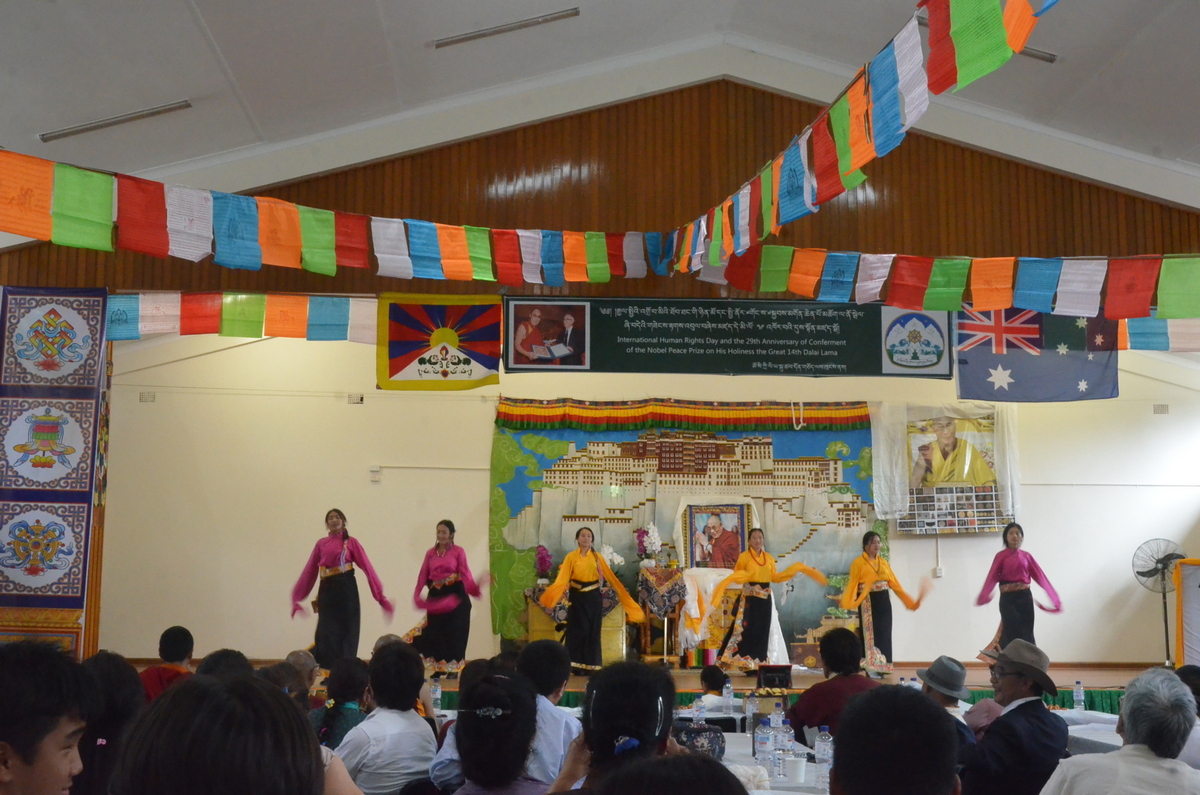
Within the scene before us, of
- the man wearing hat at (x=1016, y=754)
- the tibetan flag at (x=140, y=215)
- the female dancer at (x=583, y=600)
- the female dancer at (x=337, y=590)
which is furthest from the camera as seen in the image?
Result: the female dancer at (x=583, y=600)

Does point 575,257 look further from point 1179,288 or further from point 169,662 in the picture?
point 169,662

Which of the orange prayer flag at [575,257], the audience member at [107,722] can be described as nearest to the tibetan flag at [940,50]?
the audience member at [107,722]

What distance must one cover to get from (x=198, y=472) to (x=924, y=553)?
7398 mm

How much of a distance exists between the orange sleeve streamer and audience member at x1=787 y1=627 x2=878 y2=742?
4.50m

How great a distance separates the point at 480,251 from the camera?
7.75 meters

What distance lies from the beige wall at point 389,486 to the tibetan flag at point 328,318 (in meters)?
2.54

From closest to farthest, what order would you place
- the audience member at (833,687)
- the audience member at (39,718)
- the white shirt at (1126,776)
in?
1. the audience member at (39,718)
2. the white shirt at (1126,776)
3. the audience member at (833,687)

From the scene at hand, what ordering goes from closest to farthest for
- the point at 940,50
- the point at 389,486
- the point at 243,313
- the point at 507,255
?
1. the point at 940,50
2. the point at 507,255
3. the point at 243,313
4. the point at 389,486

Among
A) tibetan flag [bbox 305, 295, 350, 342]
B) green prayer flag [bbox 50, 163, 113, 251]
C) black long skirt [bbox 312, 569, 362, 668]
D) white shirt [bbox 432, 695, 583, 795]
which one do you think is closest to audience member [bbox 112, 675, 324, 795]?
white shirt [bbox 432, 695, 583, 795]

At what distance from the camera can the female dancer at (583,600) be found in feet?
32.4

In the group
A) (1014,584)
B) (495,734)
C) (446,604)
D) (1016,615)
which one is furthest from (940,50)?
(1016,615)

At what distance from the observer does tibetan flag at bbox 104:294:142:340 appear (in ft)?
27.6

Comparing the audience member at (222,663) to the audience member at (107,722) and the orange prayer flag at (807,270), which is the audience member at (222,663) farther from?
the orange prayer flag at (807,270)

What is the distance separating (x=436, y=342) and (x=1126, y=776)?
657 cm
